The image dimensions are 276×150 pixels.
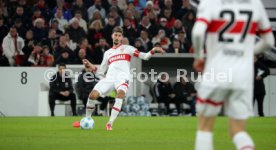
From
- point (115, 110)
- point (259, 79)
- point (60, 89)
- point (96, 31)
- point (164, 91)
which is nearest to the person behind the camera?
point (115, 110)

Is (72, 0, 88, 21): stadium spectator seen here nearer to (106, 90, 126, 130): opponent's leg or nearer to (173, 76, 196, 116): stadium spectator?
(173, 76, 196, 116): stadium spectator

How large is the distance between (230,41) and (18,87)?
1919cm

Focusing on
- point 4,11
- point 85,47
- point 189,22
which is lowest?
point 85,47

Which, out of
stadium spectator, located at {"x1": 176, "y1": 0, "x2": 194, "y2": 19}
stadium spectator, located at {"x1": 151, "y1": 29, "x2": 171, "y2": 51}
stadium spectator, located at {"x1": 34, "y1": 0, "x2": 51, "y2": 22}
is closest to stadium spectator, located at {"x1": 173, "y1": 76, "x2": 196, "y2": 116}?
stadium spectator, located at {"x1": 151, "y1": 29, "x2": 171, "y2": 51}

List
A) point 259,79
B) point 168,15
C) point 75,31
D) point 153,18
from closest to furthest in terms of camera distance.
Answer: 1. point 259,79
2. point 75,31
3. point 153,18
4. point 168,15

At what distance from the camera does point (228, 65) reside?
333 inches

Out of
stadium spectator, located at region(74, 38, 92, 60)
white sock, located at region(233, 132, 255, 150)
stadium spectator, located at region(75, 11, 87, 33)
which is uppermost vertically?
stadium spectator, located at region(75, 11, 87, 33)

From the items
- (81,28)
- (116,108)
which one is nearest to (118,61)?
(116,108)

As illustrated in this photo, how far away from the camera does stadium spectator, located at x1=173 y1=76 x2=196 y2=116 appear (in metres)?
27.4

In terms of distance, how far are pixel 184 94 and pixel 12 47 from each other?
6.36 meters

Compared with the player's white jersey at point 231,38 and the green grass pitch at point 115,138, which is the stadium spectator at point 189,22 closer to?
the green grass pitch at point 115,138

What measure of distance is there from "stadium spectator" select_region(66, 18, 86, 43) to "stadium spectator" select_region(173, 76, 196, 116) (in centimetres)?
392

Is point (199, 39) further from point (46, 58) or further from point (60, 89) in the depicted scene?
point (46, 58)

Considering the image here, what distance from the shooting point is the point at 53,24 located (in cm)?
2820
